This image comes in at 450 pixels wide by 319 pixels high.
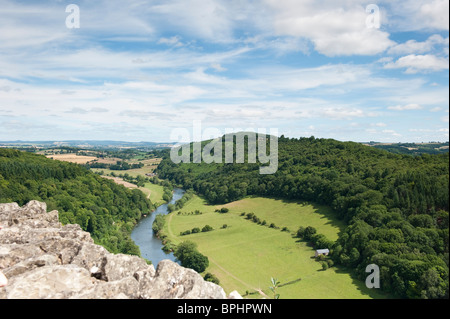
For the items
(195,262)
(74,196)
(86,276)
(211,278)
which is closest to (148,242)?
(74,196)

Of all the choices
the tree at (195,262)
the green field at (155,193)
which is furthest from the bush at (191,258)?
the green field at (155,193)

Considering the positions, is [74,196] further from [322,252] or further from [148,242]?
[322,252]

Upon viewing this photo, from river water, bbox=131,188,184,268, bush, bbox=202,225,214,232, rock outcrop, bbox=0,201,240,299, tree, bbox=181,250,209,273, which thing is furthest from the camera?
bush, bbox=202,225,214,232

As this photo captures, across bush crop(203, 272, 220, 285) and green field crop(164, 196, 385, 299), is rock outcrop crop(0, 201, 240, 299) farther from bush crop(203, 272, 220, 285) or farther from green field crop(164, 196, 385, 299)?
bush crop(203, 272, 220, 285)

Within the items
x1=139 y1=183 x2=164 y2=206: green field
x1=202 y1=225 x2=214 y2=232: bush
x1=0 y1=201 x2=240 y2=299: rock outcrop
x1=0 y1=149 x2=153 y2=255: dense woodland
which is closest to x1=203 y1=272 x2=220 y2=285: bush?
x1=0 y1=149 x2=153 y2=255: dense woodland

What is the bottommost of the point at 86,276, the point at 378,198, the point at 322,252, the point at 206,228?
the point at 206,228
